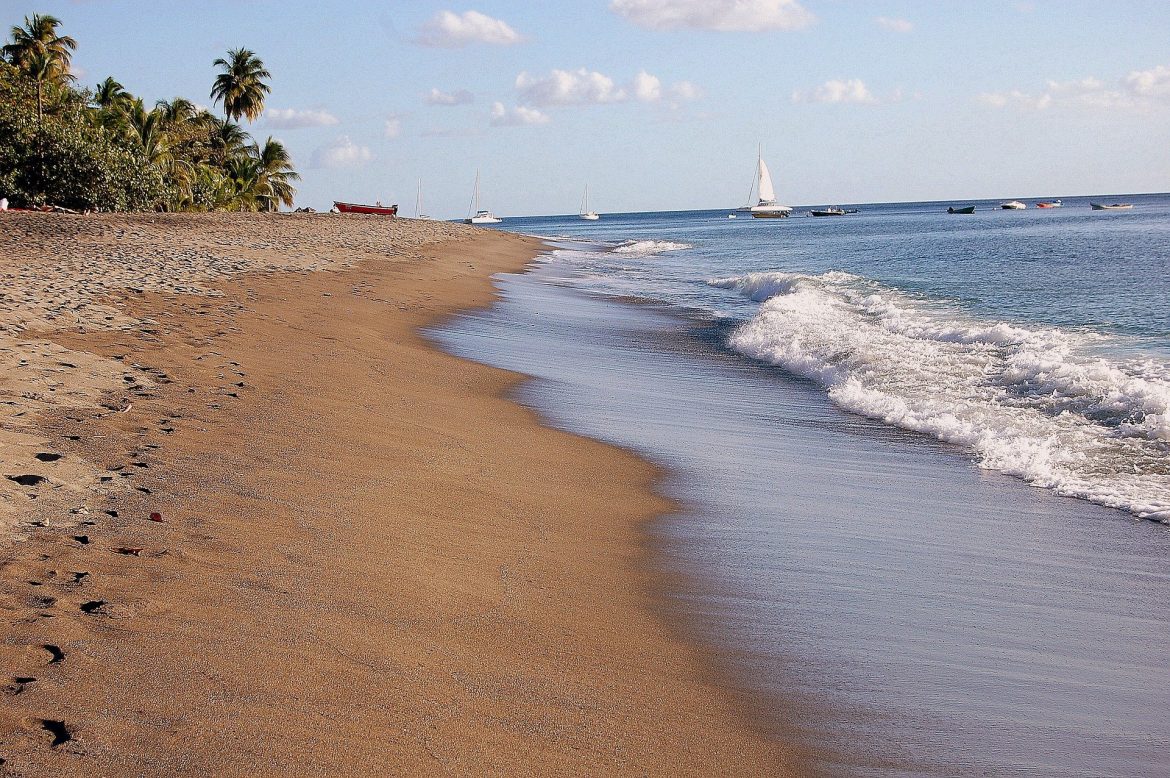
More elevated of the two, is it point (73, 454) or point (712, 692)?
point (73, 454)

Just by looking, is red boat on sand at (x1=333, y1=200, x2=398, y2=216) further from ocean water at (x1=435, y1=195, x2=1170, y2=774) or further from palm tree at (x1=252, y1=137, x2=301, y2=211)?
ocean water at (x1=435, y1=195, x2=1170, y2=774)

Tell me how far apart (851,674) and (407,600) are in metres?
2.02

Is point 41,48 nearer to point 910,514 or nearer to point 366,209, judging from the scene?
point 366,209

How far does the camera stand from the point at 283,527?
4949 mm

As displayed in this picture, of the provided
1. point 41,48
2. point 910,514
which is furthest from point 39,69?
point 910,514

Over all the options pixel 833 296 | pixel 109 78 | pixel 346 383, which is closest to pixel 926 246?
pixel 833 296

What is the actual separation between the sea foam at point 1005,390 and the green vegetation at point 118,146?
26741 mm

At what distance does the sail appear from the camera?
10981cm

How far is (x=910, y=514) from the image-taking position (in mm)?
6539

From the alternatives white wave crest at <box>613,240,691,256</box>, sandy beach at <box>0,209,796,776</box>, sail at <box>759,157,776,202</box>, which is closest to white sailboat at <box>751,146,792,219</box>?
sail at <box>759,157,776,202</box>

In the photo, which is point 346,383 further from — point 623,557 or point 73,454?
point 623,557

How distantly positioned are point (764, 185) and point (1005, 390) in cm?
10515

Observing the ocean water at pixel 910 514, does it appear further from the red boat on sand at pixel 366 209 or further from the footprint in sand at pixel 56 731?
the red boat on sand at pixel 366 209

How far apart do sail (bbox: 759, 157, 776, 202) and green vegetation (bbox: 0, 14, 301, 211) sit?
66414 millimetres
